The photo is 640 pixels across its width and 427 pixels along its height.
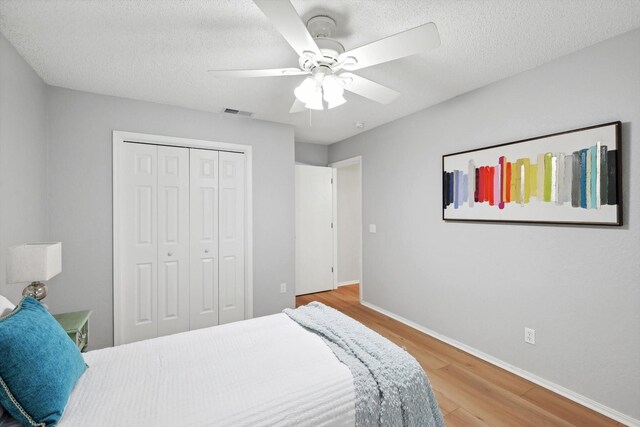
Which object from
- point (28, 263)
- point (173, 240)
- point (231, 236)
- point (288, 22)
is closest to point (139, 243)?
point (173, 240)

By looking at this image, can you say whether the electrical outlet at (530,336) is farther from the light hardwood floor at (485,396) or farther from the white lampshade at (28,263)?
the white lampshade at (28,263)

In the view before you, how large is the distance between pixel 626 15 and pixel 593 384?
2.32 meters

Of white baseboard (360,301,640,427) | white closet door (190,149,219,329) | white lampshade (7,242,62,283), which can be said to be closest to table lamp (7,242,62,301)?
white lampshade (7,242,62,283)

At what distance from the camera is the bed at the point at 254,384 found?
3.60 feet

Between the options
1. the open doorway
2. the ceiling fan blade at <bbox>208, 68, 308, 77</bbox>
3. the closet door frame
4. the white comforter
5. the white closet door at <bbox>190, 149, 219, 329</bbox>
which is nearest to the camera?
the white comforter

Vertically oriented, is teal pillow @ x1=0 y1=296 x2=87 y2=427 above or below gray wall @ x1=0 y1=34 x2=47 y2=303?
below

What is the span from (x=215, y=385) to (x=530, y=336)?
7.80 feet

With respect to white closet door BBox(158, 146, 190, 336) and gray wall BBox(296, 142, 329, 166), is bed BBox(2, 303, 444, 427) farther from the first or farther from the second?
gray wall BBox(296, 142, 329, 166)

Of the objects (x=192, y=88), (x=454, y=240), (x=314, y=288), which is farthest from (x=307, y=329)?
(x=314, y=288)

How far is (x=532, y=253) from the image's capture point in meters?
2.29

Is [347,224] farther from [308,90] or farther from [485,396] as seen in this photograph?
[308,90]

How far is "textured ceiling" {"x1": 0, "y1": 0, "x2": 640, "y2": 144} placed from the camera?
1.58 meters

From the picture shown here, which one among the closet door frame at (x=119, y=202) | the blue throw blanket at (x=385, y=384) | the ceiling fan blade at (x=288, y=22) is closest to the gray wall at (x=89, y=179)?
the closet door frame at (x=119, y=202)

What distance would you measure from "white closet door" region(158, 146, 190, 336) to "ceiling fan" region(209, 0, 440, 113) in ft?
5.41
